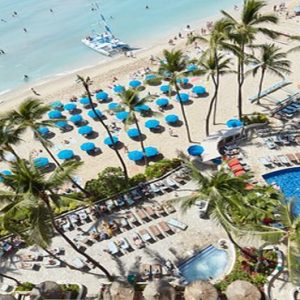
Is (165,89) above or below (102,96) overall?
below

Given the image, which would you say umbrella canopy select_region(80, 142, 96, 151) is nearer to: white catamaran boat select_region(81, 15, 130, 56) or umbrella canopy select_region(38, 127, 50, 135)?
umbrella canopy select_region(38, 127, 50, 135)

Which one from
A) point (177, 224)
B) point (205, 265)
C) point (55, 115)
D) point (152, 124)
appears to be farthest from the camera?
point (55, 115)

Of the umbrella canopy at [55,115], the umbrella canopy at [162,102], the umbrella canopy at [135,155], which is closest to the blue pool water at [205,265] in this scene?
the umbrella canopy at [135,155]

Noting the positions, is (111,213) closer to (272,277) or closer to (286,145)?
(272,277)

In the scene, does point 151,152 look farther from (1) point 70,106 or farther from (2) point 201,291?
(2) point 201,291

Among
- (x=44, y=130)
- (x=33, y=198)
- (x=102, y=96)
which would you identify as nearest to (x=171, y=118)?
(x=102, y=96)

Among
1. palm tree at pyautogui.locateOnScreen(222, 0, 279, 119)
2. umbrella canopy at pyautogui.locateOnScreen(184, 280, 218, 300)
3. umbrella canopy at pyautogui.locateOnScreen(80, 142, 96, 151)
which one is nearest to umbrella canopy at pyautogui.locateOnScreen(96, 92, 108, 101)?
umbrella canopy at pyautogui.locateOnScreen(80, 142, 96, 151)

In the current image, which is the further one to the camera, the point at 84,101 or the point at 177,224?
the point at 84,101
